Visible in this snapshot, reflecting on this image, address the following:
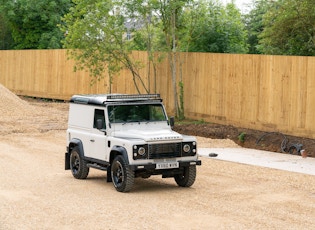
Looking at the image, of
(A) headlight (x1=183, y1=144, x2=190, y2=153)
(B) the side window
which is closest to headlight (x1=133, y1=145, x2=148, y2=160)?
(A) headlight (x1=183, y1=144, x2=190, y2=153)

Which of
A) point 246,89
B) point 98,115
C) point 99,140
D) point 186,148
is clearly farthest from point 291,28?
point 99,140

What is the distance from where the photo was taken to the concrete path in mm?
20069

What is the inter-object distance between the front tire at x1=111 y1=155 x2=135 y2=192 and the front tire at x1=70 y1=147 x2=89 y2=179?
5.17ft

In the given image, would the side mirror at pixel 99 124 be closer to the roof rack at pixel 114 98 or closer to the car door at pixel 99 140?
the car door at pixel 99 140

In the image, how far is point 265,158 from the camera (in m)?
21.8

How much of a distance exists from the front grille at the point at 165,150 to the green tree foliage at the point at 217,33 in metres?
14.2

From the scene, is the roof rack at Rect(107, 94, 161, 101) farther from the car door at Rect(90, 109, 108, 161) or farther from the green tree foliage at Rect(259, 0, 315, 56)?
the green tree foliage at Rect(259, 0, 315, 56)

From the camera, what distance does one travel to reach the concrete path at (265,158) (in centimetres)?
2007

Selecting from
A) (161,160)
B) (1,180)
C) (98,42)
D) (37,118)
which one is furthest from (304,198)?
(37,118)

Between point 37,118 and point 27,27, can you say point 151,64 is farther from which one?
point 27,27

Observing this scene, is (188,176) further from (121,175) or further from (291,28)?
(291,28)

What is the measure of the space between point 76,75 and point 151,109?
2359cm

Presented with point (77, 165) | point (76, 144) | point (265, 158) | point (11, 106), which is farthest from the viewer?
point (11, 106)

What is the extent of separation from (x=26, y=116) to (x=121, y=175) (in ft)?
58.5
